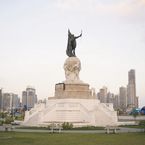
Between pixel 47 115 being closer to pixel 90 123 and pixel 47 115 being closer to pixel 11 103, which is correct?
pixel 90 123

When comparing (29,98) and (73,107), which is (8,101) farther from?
(73,107)

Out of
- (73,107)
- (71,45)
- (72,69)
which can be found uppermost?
(71,45)

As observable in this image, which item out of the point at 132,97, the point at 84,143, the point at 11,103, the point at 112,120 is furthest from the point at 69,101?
the point at 11,103

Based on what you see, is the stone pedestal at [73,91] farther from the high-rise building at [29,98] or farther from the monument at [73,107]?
the high-rise building at [29,98]

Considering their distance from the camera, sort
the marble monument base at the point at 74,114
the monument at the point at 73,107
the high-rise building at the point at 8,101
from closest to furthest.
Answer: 1. the marble monument base at the point at 74,114
2. the monument at the point at 73,107
3. the high-rise building at the point at 8,101

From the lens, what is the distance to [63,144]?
15.0 m

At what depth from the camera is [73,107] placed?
1336 inches

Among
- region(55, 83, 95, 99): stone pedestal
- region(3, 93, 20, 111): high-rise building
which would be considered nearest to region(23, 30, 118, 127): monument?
region(55, 83, 95, 99): stone pedestal

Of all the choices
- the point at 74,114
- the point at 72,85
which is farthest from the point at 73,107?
the point at 72,85

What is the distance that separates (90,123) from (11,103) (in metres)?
90.4

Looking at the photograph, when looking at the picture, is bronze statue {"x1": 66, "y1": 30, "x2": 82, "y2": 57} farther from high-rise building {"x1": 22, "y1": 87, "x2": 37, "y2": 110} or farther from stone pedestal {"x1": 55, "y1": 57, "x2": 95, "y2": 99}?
Result: high-rise building {"x1": 22, "y1": 87, "x2": 37, "y2": 110}

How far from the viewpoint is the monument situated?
1299 inches

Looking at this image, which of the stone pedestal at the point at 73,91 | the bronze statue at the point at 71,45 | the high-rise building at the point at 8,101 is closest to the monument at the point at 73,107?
the stone pedestal at the point at 73,91

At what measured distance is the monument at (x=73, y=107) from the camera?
33.0m
